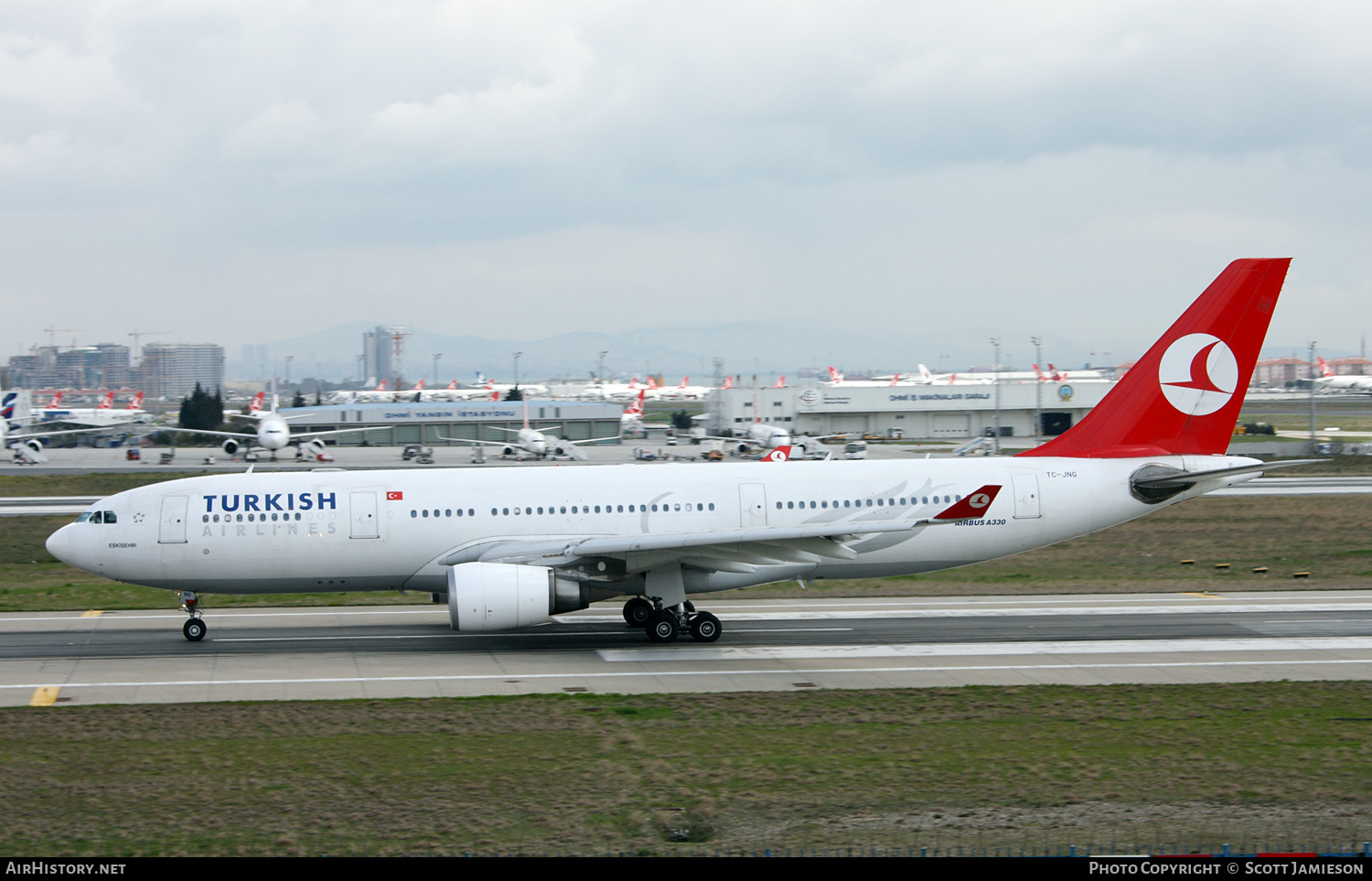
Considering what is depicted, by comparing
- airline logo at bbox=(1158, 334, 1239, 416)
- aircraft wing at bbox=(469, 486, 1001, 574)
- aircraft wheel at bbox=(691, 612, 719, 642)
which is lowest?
aircraft wheel at bbox=(691, 612, 719, 642)

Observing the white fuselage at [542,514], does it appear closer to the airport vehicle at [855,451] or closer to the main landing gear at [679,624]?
the main landing gear at [679,624]

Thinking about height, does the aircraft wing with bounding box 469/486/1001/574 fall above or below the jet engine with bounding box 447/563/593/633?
above

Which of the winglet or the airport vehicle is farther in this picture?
the airport vehicle

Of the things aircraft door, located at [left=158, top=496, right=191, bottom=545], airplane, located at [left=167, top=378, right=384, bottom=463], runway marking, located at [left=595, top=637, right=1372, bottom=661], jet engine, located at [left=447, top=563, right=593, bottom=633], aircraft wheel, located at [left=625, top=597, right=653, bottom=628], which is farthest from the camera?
airplane, located at [left=167, top=378, right=384, bottom=463]

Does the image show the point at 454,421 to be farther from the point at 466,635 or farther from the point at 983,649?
the point at 983,649

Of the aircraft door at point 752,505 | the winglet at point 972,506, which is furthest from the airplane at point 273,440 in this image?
the winglet at point 972,506

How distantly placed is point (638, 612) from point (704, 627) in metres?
1.63

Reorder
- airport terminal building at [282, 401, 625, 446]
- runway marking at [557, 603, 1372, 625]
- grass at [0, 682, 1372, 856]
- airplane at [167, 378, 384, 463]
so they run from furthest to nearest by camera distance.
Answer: airport terminal building at [282, 401, 625, 446] < airplane at [167, 378, 384, 463] < runway marking at [557, 603, 1372, 625] < grass at [0, 682, 1372, 856]

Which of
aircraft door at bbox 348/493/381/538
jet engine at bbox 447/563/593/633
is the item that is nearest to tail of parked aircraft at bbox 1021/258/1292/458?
jet engine at bbox 447/563/593/633

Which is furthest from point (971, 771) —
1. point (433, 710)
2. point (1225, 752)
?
point (433, 710)

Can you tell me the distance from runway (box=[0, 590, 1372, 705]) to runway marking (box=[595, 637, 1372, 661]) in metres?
0.06

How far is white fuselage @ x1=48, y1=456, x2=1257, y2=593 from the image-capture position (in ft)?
85.4

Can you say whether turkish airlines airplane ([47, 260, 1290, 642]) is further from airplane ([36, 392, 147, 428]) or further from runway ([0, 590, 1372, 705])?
airplane ([36, 392, 147, 428])

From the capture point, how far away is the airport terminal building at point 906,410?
123 m
